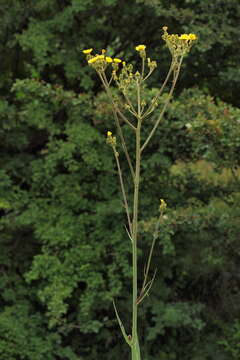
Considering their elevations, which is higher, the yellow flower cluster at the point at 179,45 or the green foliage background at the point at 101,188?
the yellow flower cluster at the point at 179,45

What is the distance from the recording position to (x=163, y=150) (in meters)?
5.34

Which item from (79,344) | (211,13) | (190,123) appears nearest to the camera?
(190,123)

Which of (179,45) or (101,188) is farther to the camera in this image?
(101,188)

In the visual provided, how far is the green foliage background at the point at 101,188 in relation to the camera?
533 cm

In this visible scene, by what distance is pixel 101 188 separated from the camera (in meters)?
5.60

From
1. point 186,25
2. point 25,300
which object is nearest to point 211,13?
point 186,25

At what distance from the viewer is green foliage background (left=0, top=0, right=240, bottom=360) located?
5328mm

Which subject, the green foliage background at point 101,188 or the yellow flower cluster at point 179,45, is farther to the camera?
the green foliage background at point 101,188

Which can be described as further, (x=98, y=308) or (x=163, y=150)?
(x=98, y=308)

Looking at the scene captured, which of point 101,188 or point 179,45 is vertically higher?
point 179,45

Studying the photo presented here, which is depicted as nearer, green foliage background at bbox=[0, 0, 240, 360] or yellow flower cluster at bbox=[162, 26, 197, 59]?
yellow flower cluster at bbox=[162, 26, 197, 59]

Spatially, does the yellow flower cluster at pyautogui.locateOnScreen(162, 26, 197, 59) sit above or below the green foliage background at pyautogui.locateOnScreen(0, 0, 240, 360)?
above

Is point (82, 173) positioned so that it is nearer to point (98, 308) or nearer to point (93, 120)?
point (93, 120)

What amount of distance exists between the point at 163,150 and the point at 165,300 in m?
1.54
